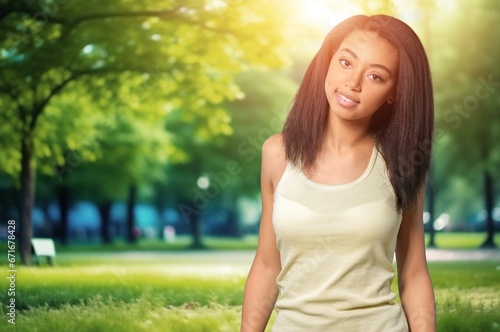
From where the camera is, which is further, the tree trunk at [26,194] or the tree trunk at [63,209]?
the tree trunk at [63,209]

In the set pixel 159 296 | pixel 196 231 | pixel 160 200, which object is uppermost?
pixel 160 200

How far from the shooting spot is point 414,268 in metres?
1.45

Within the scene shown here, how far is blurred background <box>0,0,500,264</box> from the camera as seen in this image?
155 inches

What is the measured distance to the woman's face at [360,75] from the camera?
1374 mm

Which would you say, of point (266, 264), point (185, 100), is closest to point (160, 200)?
point (185, 100)

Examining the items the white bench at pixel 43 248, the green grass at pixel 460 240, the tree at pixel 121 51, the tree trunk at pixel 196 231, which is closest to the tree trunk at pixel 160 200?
the tree trunk at pixel 196 231

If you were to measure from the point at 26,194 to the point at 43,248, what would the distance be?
313 mm

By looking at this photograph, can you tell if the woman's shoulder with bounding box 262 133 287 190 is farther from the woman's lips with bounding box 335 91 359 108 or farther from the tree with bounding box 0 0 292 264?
the tree with bounding box 0 0 292 264

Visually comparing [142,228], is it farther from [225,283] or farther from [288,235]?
[288,235]

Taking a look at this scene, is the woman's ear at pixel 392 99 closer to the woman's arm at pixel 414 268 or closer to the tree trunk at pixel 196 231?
the woman's arm at pixel 414 268

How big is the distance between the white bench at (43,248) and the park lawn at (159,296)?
0.08 metres

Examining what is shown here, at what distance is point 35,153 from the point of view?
4023 millimetres

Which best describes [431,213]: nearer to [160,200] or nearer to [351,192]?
[160,200]

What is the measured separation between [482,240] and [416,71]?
114 inches
